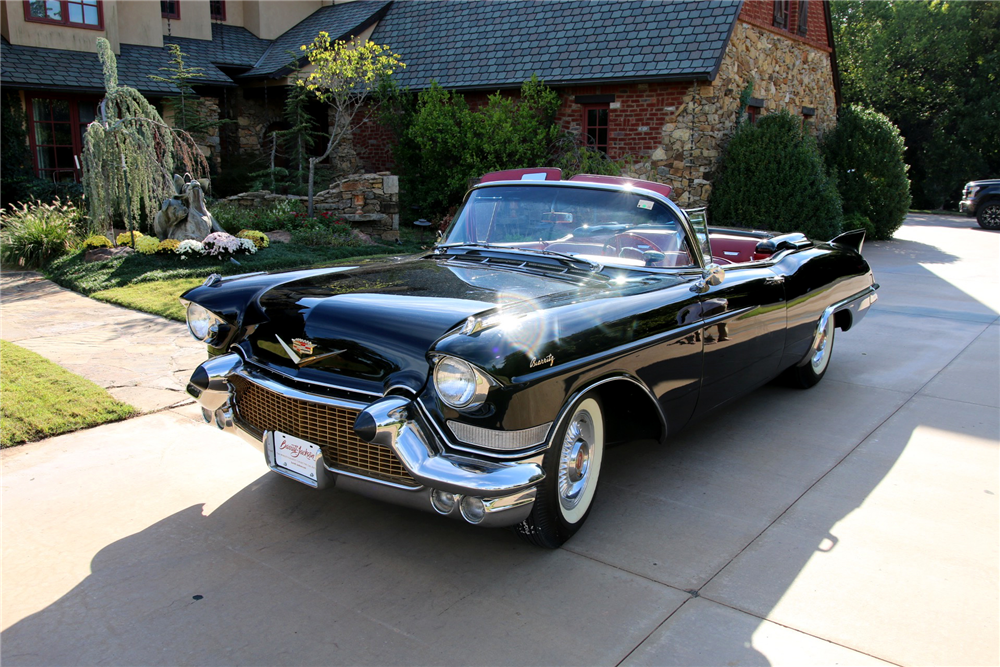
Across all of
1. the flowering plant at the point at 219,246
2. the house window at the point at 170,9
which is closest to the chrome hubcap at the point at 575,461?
the flowering plant at the point at 219,246

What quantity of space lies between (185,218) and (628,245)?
27.0 ft

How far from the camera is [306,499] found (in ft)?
12.2

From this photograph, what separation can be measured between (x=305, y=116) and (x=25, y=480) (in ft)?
46.8

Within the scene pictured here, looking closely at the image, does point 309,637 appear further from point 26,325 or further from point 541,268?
point 26,325

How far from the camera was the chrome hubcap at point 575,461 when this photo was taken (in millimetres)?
3163

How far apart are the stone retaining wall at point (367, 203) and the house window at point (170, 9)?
8.71 metres

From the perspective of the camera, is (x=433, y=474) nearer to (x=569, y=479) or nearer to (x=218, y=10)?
(x=569, y=479)

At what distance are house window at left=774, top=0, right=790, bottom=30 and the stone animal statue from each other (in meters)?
11.2

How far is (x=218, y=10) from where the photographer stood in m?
19.7

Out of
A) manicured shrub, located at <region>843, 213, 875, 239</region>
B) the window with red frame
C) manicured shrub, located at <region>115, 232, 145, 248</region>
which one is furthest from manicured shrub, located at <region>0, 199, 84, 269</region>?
manicured shrub, located at <region>843, 213, 875, 239</region>

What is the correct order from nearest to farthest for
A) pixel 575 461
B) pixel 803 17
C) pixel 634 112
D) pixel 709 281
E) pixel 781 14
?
pixel 575 461 → pixel 709 281 → pixel 634 112 → pixel 781 14 → pixel 803 17

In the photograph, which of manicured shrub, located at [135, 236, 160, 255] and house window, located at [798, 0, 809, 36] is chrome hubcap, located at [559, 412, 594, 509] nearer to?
manicured shrub, located at [135, 236, 160, 255]

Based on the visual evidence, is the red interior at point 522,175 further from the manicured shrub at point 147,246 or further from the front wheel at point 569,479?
the manicured shrub at point 147,246

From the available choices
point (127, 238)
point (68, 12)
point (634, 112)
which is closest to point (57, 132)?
point (68, 12)
